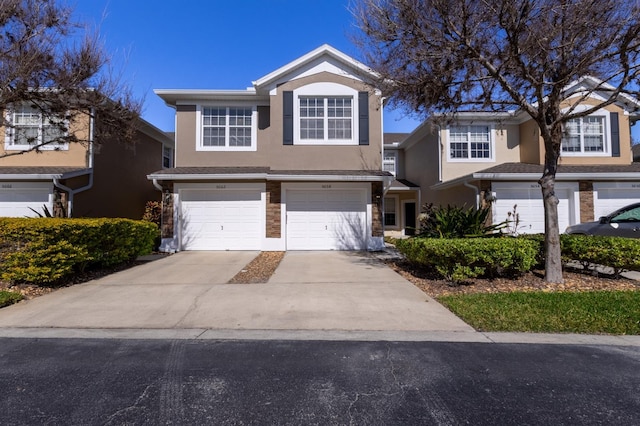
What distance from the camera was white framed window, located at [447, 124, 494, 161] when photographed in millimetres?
15844

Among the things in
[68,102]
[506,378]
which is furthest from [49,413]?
[68,102]

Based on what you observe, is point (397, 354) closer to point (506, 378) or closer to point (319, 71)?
point (506, 378)

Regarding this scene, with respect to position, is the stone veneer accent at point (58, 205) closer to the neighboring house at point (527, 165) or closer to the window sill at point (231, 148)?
the window sill at point (231, 148)

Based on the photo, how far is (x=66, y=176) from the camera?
11844mm

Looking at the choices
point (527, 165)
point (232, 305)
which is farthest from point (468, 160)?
point (232, 305)

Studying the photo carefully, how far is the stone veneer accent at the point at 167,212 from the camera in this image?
12.7 m

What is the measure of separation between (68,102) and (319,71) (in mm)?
8283

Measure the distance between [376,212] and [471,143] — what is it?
6.60m

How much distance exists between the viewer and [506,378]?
10.8ft

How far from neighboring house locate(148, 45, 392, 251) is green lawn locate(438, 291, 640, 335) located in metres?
6.83

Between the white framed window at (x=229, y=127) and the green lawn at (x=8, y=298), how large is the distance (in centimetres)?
855

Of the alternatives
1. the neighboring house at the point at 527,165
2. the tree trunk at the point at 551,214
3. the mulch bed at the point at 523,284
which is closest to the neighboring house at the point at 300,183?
the neighboring house at the point at 527,165

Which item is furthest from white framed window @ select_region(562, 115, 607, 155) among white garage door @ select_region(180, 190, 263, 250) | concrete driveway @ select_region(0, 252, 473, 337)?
white garage door @ select_region(180, 190, 263, 250)

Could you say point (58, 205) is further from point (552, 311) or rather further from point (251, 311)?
point (552, 311)
